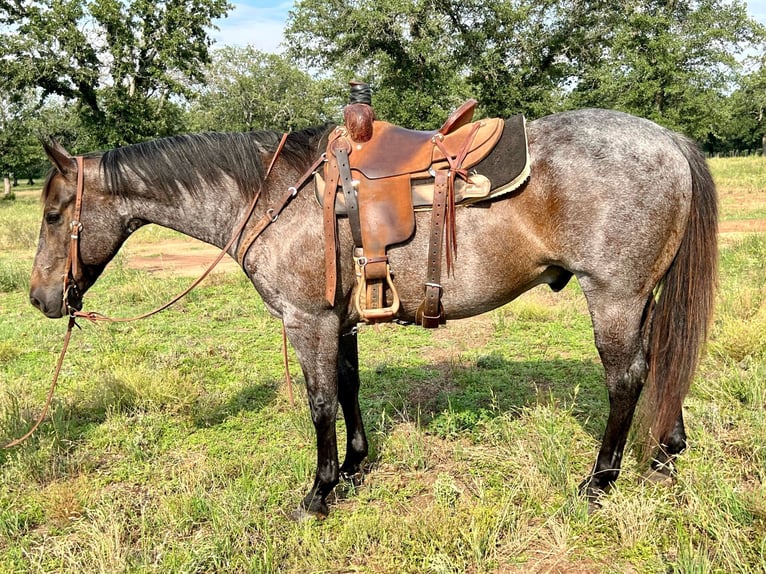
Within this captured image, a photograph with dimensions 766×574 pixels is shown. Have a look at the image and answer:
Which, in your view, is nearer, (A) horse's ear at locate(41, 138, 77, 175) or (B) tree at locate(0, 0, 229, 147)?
(A) horse's ear at locate(41, 138, 77, 175)

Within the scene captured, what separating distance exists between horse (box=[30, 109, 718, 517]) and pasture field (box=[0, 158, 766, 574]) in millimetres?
268

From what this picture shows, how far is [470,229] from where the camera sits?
247 centimetres

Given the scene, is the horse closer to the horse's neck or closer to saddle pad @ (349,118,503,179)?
the horse's neck

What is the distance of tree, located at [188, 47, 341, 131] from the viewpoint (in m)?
41.9

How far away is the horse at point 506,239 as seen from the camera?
7.79ft

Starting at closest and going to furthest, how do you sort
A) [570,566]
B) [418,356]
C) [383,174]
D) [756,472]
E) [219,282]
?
[570,566], [383,174], [756,472], [418,356], [219,282]

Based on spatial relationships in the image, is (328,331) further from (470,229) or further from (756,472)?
(756,472)

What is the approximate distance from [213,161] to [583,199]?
190cm

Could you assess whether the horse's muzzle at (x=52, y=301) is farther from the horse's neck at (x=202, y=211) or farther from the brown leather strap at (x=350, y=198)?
the brown leather strap at (x=350, y=198)

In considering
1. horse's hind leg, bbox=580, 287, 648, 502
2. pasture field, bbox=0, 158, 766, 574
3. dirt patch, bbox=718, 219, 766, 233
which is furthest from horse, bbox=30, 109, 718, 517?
dirt patch, bbox=718, 219, 766, 233

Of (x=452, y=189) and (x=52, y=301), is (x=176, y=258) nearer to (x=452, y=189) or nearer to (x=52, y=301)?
(x=52, y=301)

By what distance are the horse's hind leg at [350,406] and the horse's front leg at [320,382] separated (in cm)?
27

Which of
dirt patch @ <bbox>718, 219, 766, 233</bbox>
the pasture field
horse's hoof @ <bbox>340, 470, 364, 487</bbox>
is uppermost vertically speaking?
dirt patch @ <bbox>718, 219, 766, 233</bbox>

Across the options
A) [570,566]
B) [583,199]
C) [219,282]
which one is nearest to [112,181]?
[583,199]
